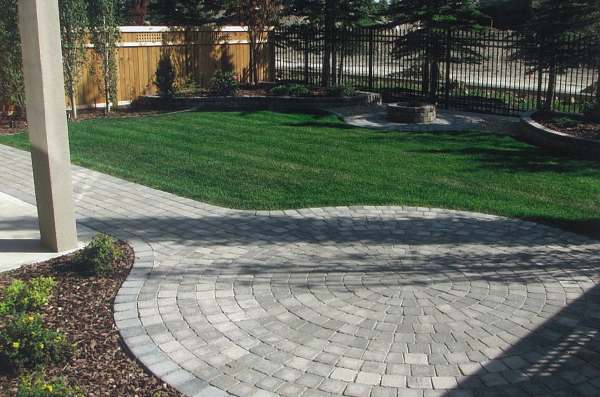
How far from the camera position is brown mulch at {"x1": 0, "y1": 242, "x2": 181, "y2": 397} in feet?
14.4

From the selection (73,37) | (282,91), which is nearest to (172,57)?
(282,91)

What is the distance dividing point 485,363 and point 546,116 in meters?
10.2

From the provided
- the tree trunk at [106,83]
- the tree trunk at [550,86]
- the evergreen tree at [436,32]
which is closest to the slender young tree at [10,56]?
the tree trunk at [106,83]

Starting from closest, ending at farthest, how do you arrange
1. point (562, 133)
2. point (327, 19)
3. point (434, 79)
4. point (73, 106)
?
point (562, 133) < point (73, 106) < point (434, 79) < point (327, 19)

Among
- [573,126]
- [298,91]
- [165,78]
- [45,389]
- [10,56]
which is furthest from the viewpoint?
[298,91]

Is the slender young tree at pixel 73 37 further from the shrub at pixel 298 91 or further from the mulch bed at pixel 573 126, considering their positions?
the mulch bed at pixel 573 126

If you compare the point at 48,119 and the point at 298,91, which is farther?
the point at 298,91

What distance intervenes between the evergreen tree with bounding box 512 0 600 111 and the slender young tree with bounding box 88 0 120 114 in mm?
9166

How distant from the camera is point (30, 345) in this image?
4551 mm

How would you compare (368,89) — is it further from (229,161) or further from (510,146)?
(229,161)

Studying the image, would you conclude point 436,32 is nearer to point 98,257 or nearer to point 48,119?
point 48,119

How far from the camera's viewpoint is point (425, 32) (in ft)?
58.8

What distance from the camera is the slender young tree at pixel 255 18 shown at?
1956cm

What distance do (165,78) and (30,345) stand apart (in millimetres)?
13456
